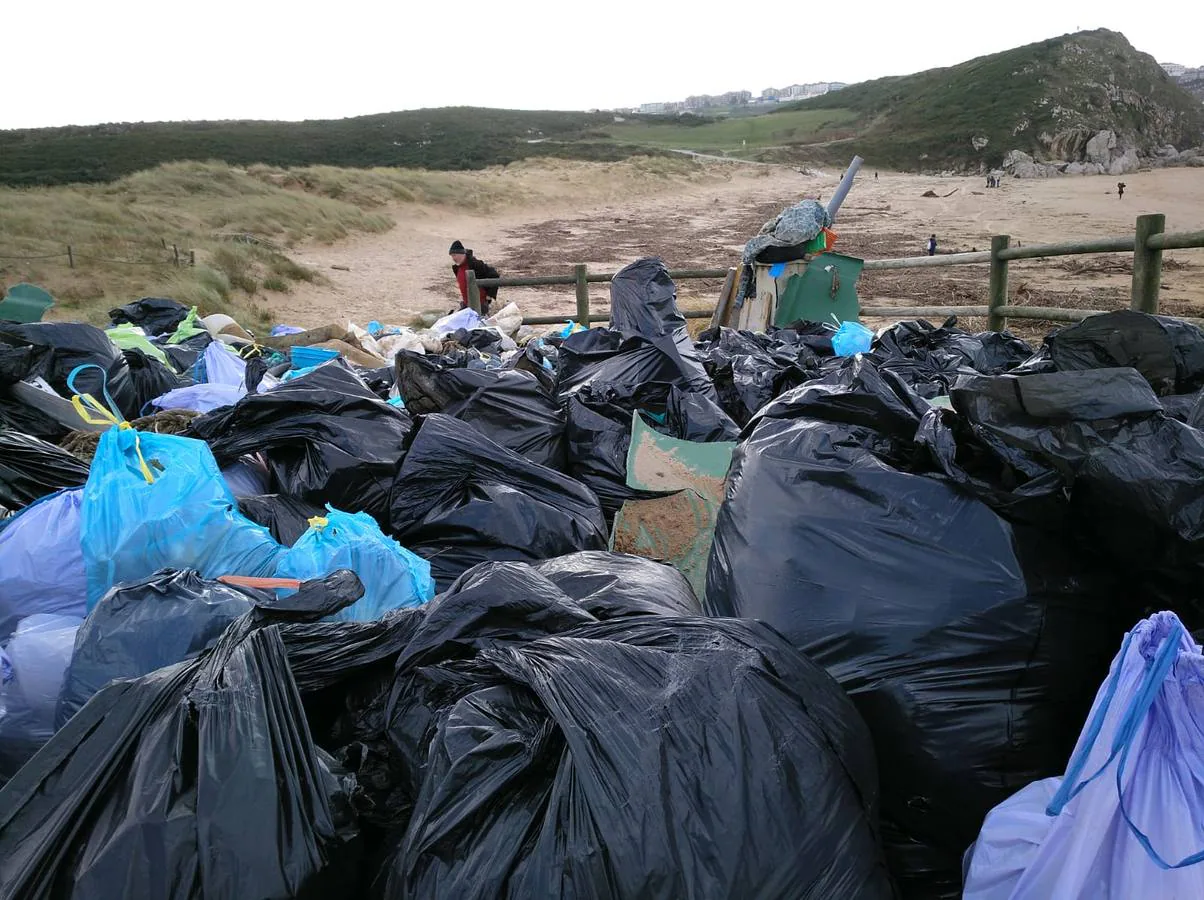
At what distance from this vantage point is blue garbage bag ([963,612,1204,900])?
0.89 meters

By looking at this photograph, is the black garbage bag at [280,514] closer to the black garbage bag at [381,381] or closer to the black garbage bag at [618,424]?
the black garbage bag at [618,424]

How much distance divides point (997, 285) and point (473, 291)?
461 centimetres

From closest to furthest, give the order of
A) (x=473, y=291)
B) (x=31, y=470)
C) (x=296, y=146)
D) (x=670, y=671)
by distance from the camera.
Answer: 1. (x=670, y=671)
2. (x=31, y=470)
3. (x=473, y=291)
4. (x=296, y=146)

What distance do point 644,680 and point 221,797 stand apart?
0.56 metres

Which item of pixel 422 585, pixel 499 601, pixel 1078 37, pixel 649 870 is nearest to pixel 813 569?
pixel 499 601

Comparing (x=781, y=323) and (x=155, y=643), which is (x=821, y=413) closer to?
(x=155, y=643)

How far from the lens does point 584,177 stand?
32031mm

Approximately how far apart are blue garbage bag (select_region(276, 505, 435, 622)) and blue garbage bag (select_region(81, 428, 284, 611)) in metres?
0.08

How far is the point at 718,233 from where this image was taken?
1920 centimetres

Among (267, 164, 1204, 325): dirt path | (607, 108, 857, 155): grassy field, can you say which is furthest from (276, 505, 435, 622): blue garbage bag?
(607, 108, 857, 155): grassy field

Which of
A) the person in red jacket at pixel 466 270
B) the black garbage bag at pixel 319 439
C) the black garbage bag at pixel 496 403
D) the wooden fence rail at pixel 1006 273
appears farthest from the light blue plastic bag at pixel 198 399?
the person in red jacket at pixel 466 270

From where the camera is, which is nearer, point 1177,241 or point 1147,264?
point 1177,241

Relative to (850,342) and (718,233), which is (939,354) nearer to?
(850,342)

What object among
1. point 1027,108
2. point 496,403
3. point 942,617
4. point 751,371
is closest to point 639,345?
point 751,371
